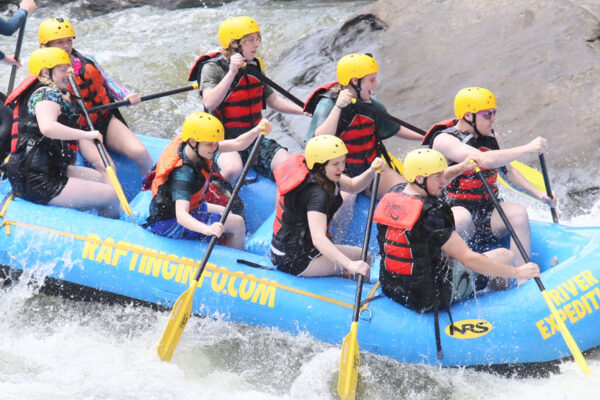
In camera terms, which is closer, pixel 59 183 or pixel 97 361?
pixel 97 361

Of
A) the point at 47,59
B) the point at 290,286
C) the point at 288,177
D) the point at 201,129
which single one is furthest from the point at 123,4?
the point at 290,286

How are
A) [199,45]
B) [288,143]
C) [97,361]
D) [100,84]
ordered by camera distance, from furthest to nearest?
1. [199,45]
2. [288,143]
3. [100,84]
4. [97,361]

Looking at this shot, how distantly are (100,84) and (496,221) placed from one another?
284 cm

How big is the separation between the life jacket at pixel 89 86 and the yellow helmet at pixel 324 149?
6.19 feet

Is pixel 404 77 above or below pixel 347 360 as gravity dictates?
below

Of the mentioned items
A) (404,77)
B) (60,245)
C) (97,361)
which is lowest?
(404,77)

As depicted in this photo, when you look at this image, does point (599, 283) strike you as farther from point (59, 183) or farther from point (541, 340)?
point (59, 183)

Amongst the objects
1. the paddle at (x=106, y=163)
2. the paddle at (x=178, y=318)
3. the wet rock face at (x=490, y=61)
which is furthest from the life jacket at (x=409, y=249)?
the wet rock face at (x=490, y=61)

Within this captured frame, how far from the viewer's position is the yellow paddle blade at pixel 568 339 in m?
4.23

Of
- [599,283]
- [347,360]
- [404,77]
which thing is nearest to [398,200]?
[347,360]

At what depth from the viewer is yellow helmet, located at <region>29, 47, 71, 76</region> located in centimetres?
505

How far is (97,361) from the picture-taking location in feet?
15.5

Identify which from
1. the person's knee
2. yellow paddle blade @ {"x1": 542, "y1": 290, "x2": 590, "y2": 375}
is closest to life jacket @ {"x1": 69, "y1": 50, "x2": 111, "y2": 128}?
the person's knee

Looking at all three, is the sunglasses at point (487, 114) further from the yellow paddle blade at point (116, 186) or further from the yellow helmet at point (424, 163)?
the yellow paddle blade at point (116, 186)
